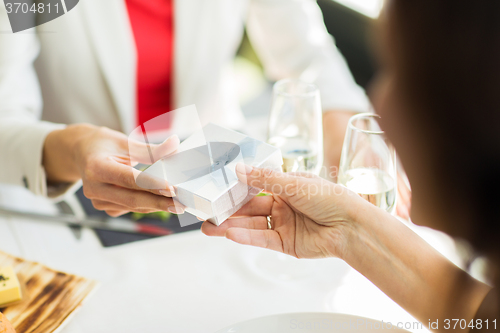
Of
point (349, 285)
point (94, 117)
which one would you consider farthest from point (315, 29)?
point (349, 285)

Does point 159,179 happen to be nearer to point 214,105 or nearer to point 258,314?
point 258,314

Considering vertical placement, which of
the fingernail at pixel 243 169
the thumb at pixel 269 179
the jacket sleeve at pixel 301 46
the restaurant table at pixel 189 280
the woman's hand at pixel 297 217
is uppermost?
the jacket sleeve at pixel 301 46

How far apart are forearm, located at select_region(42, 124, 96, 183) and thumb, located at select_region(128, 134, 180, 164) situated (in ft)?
0.54

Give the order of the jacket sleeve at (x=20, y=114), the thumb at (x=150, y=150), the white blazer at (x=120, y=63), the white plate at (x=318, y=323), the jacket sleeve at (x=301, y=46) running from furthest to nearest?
the jacket sleeve at (x=301, y=46) → the white blazer at (x=120, y=63) → the jacket sleeve at (x=20, y=114) → the thumb at (x=150, y=150) → the white plate at (x=318, y=323)

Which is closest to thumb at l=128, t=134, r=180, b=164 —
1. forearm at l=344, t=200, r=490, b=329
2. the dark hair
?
Result: forearm at l=344, t=200, r=490, b=329

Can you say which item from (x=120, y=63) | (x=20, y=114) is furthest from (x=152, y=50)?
(x=20, y=114)

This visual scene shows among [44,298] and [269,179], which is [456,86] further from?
[44,298]

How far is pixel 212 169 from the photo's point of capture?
2.10 feet

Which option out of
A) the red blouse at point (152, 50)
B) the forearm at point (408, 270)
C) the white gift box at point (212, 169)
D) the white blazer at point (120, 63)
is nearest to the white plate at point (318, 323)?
the forearm at point (408, 270)

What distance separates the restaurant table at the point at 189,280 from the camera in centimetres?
66

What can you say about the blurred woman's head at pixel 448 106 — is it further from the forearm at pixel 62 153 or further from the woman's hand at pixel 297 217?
the forearm at pixel 62 153

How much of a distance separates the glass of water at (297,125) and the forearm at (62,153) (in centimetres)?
42

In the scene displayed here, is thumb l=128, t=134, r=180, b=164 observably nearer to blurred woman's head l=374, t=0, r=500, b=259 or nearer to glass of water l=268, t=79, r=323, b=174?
glass of water l=268, t=79, r=323, b=174

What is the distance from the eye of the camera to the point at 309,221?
72cm
